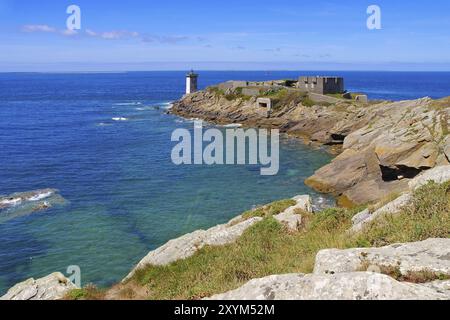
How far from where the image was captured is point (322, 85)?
86750 millimetres

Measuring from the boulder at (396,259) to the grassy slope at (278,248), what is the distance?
108 centimetres

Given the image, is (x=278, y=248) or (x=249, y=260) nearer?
(x=249, y=260)

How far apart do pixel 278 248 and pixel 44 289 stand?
848 cm

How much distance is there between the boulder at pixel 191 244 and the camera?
16734 millimetres

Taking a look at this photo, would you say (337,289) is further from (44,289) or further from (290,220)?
(44,289)

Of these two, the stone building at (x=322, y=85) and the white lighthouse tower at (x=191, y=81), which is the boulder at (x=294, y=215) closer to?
the stone building at (x=322, y=85)

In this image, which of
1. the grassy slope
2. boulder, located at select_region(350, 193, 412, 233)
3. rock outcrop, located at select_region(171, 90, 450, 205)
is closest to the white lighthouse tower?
rock outcrop, located at select_region(171, 90, 450, 205)

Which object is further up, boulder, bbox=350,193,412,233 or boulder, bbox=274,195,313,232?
boulder, bbox=350,193,412,233

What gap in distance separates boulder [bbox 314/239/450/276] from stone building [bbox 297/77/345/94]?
80.7 m

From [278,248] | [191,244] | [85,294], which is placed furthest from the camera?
[191,244]

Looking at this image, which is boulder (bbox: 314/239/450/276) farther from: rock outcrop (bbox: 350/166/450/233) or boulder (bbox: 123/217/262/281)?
boulder (bbox: 123/217/262/281)

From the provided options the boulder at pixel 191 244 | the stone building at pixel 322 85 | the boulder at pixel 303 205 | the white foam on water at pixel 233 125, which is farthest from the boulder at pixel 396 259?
the stone building at pixel 322 85

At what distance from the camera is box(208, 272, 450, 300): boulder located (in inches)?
244

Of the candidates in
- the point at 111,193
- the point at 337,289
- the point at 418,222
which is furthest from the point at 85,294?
the point at 111,193
